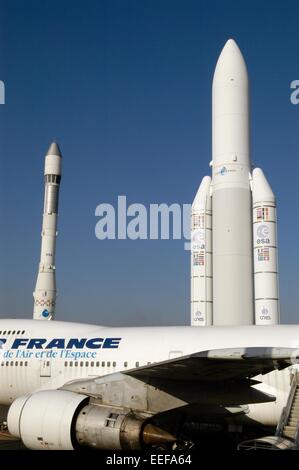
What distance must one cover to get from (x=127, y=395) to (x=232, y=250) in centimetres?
2824

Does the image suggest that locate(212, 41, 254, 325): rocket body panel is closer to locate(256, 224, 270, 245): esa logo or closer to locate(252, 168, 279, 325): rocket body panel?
locate(252, 168, 279, 325): rocket body panel

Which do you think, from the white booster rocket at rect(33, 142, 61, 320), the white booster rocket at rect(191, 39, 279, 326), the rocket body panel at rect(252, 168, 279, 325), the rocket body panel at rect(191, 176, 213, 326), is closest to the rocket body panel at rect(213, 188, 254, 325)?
the white booster rocket at rect(191, 39, 279, 326)

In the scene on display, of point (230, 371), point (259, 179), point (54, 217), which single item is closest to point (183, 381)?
point (230, 371)

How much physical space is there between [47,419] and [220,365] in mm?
4924

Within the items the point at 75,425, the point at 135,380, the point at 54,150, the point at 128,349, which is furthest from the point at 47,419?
the point at 54,150

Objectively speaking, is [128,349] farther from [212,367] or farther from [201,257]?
[201,257]

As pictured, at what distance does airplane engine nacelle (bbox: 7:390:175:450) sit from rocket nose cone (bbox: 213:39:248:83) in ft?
116

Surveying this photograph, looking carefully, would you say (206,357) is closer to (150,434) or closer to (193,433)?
(150,434)

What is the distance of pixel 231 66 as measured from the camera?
45.0m

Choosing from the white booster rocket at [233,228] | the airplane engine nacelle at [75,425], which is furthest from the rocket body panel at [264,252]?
the airplane engine nacelle at [75,425]

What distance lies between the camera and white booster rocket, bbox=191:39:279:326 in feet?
139

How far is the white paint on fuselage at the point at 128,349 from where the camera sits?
1820cm

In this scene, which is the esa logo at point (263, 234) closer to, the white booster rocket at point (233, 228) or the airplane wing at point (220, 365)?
the white booster rocket at point (233, 228)

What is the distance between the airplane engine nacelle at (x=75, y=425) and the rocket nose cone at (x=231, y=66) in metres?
35.3
